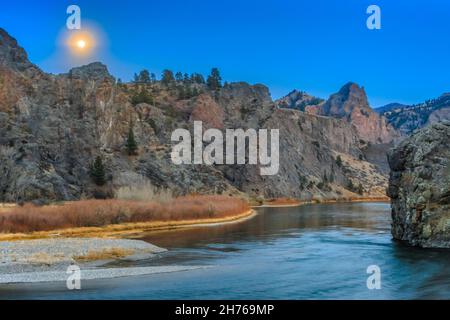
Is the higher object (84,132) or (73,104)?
(73,104)

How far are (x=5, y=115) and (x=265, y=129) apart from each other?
10015cm

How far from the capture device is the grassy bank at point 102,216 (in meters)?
49.0

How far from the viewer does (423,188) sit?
1730 inches

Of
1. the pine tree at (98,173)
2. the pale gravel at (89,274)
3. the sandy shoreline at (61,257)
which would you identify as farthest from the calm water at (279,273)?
the pine tree at (98,173)

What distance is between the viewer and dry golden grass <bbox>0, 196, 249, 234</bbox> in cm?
4925

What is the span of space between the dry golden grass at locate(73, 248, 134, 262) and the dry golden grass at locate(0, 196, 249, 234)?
14.9 meters

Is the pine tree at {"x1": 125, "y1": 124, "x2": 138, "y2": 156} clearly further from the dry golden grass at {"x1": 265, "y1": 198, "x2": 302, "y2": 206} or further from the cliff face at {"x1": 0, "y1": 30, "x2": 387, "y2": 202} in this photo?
the dry golden grass at {"x1": 265, "y1": 198, "x2": 302, "y2": 206}

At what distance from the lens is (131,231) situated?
57.3m

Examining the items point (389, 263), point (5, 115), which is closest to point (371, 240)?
point (389, 263)

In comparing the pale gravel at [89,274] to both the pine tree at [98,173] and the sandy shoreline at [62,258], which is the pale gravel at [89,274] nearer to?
the sandy shoreline at [62,258]

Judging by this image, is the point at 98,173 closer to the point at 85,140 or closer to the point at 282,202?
the point at 85,140

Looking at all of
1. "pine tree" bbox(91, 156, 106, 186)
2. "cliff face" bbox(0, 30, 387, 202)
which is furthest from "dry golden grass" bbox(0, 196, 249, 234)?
"pine tree" bbox(91, 156, 106, 186)

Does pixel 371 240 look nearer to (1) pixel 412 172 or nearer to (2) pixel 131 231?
(1) pixel 412 172
